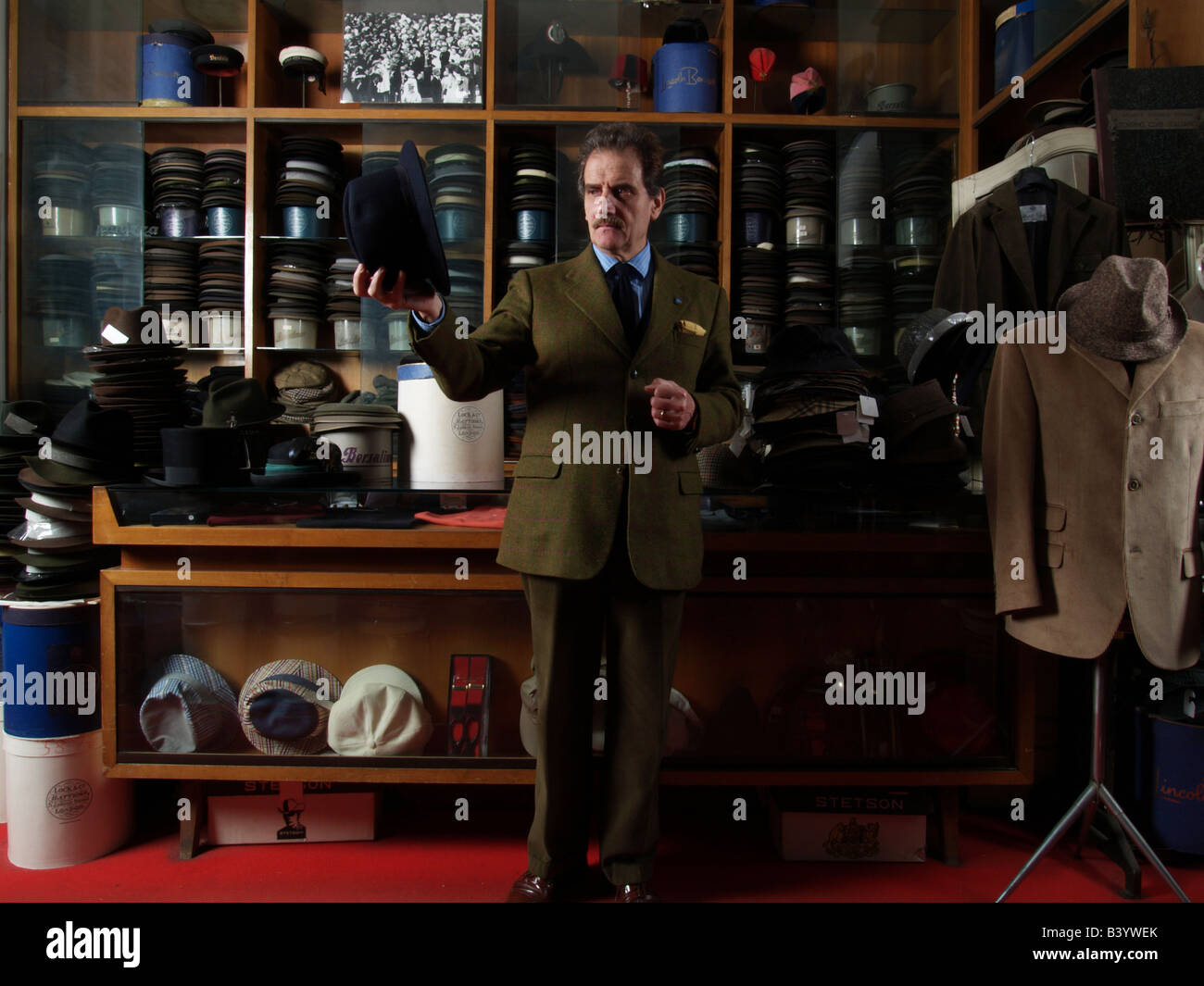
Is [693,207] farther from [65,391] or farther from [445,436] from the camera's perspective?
[65,391]

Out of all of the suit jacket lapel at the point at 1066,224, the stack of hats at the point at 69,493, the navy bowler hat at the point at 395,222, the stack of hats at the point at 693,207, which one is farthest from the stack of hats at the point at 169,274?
the suit jacket lapel at the point at 1066,224

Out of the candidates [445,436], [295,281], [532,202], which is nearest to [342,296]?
[295,281]

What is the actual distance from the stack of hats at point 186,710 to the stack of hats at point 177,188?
258 cm

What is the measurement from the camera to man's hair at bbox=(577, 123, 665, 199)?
5.61 ft

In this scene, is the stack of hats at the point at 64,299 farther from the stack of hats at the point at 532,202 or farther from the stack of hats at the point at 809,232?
the stack of hats at the point at 809,232

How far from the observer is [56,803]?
2061mm

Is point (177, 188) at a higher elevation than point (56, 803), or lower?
higher

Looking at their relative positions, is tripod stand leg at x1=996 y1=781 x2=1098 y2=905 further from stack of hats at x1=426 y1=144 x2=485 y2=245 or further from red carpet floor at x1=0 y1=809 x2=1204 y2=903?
stack of hats at x1=426 y1=144 x2=485 y2=245

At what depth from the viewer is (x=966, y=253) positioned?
9.34ft

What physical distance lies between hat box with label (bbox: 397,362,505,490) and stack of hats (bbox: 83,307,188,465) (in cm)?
74

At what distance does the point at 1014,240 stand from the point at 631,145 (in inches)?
67.4

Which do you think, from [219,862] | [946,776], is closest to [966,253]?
[946,776]

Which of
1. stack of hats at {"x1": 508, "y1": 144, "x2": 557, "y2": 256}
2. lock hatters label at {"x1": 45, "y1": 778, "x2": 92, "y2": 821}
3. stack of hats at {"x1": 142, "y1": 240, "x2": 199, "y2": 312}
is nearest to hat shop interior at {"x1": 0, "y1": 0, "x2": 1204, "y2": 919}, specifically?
lock hatters label at {"x1": 45, "y1": 778, "x2": 92, "y2": 821}

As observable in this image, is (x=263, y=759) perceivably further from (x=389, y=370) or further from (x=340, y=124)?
(x=340, y=124)
